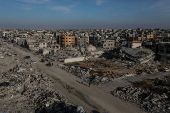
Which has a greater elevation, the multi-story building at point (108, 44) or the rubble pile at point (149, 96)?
the multi-story building at point (108, 44)

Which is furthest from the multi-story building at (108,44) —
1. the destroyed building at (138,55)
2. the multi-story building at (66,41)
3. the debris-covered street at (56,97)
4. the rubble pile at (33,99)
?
the rubble pile at (33,99)

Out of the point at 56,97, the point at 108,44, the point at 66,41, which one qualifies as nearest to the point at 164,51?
the point at 108,44

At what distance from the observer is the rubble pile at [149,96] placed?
1476 centimetres

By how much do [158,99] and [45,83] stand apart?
14704 millimetres

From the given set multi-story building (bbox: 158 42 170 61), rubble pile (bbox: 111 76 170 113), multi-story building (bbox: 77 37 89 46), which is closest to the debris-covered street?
rubble pile (bbox: 111 76 170 113)

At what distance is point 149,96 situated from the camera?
16.7m

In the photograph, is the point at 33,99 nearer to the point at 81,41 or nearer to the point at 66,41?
the point at 66,41

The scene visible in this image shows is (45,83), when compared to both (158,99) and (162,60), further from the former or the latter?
(162,60)

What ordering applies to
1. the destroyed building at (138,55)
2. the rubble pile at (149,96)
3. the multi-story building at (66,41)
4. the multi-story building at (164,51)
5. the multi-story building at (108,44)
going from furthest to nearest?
the multi-story building at (66,41) < the multi-story building at (108,44) < the multi-story building at (164,51) < the destroyed building at (138,55) < the rubble pile at (149,96)

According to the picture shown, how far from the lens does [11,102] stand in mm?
15875

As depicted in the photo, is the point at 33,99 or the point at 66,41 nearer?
the point at 33,99

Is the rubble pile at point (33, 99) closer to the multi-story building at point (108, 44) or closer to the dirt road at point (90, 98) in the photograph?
the dirt road at point (90, 98)

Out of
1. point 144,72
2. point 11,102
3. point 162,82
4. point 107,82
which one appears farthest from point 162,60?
point 11,102

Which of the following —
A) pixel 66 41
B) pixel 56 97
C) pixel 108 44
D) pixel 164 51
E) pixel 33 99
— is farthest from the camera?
pixel 66 41
